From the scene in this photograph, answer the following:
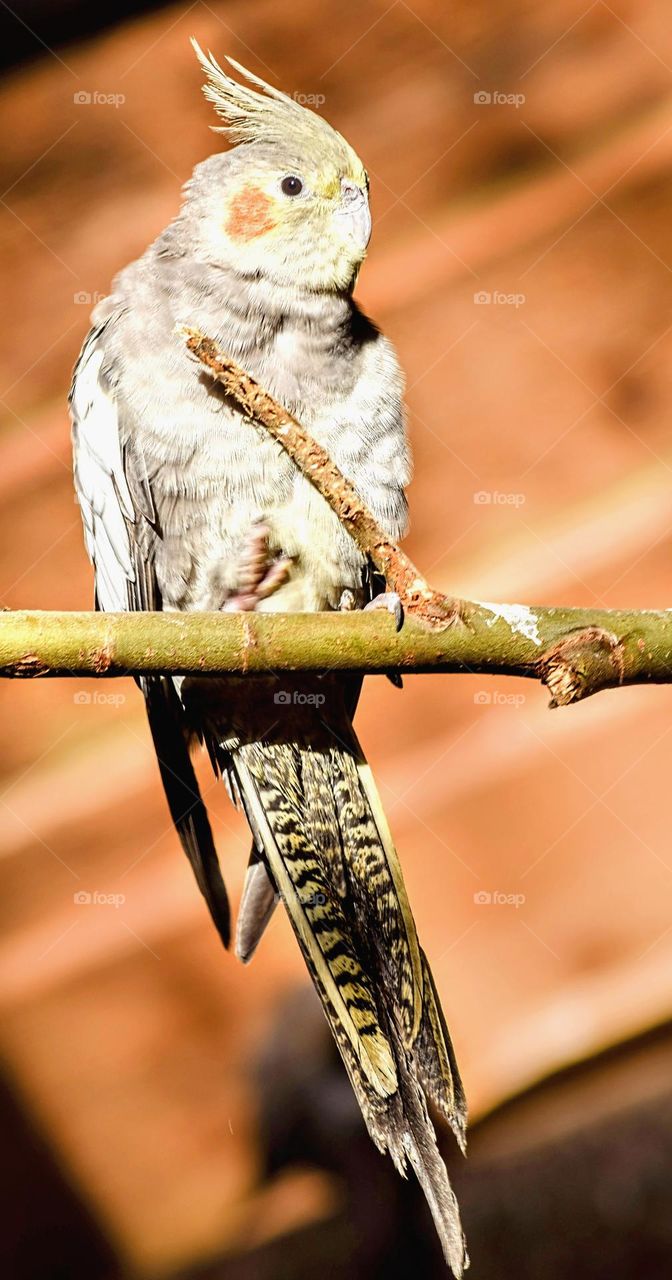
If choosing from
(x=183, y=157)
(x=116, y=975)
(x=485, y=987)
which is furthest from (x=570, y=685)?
(x=183, y=157)

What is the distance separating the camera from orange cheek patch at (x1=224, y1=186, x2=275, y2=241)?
5.79 ft

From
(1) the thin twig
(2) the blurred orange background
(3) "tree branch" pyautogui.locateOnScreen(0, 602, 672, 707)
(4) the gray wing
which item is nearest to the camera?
(3) "tree branch" pyautogui.locateOnScreen(0, 602, 672, 707)

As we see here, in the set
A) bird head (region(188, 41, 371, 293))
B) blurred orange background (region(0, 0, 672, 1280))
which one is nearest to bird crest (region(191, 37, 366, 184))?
bird head (region(188, 41, 371, 293))

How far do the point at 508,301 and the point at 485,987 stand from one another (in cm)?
151

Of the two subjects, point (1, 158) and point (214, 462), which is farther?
point (1, 158)

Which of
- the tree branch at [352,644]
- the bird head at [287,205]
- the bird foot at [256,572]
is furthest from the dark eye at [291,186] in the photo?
the tree branch at [352,644]

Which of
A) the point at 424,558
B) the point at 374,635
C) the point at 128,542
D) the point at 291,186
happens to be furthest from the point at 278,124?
the point at 374,635

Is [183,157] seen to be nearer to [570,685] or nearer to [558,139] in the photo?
[558,139]

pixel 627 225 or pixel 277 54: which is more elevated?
pixel 277 54

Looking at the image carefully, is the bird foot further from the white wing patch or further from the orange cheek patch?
the orange cheek patch

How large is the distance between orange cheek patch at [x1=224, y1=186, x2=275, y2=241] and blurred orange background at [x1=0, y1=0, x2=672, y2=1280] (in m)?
0.49

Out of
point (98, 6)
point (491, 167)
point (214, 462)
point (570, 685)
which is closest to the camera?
point (570, 685)

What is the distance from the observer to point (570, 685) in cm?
121

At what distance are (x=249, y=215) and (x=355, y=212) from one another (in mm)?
188
